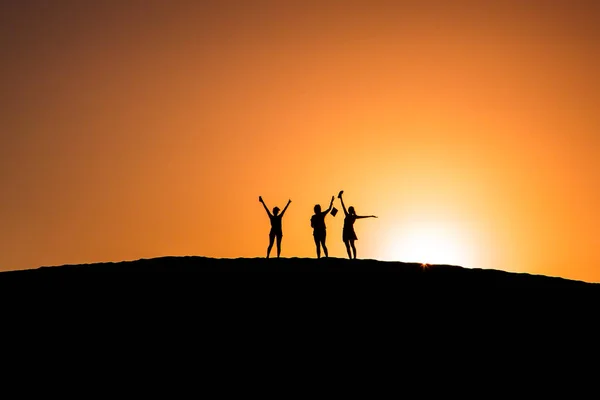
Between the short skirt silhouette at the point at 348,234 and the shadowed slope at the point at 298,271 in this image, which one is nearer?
the shadowed slope at the point at 298,271

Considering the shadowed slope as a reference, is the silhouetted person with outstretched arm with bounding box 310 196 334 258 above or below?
above

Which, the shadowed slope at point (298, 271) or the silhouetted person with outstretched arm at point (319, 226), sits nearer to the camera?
the shadowed slope at point (298, 271)

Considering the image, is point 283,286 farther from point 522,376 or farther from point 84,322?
point 522,376

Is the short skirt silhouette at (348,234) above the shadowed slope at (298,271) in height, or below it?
above

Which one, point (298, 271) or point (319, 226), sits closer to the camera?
point (298, 271)

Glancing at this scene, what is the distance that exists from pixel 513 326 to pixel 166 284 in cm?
872

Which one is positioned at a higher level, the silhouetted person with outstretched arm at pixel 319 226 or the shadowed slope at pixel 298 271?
the silhouetted person with outstretched arm at pixel 319 226

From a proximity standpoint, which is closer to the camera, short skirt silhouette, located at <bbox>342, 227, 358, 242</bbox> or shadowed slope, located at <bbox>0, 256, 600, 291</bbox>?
shadowed slope, located at <bbox>0, 256, 600, 291</bbox>

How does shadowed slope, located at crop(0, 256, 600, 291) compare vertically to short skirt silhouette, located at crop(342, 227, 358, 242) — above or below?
below

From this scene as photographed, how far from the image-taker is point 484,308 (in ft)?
74.3

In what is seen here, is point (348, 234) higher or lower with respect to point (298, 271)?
higher

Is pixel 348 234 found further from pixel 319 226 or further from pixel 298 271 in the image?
pixel 298 271

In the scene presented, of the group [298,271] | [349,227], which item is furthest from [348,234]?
[298,271]

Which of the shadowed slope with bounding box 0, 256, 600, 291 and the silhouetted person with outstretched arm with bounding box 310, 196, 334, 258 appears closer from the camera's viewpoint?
the shadowed slope with bounding box 0, 256, 600, 291
